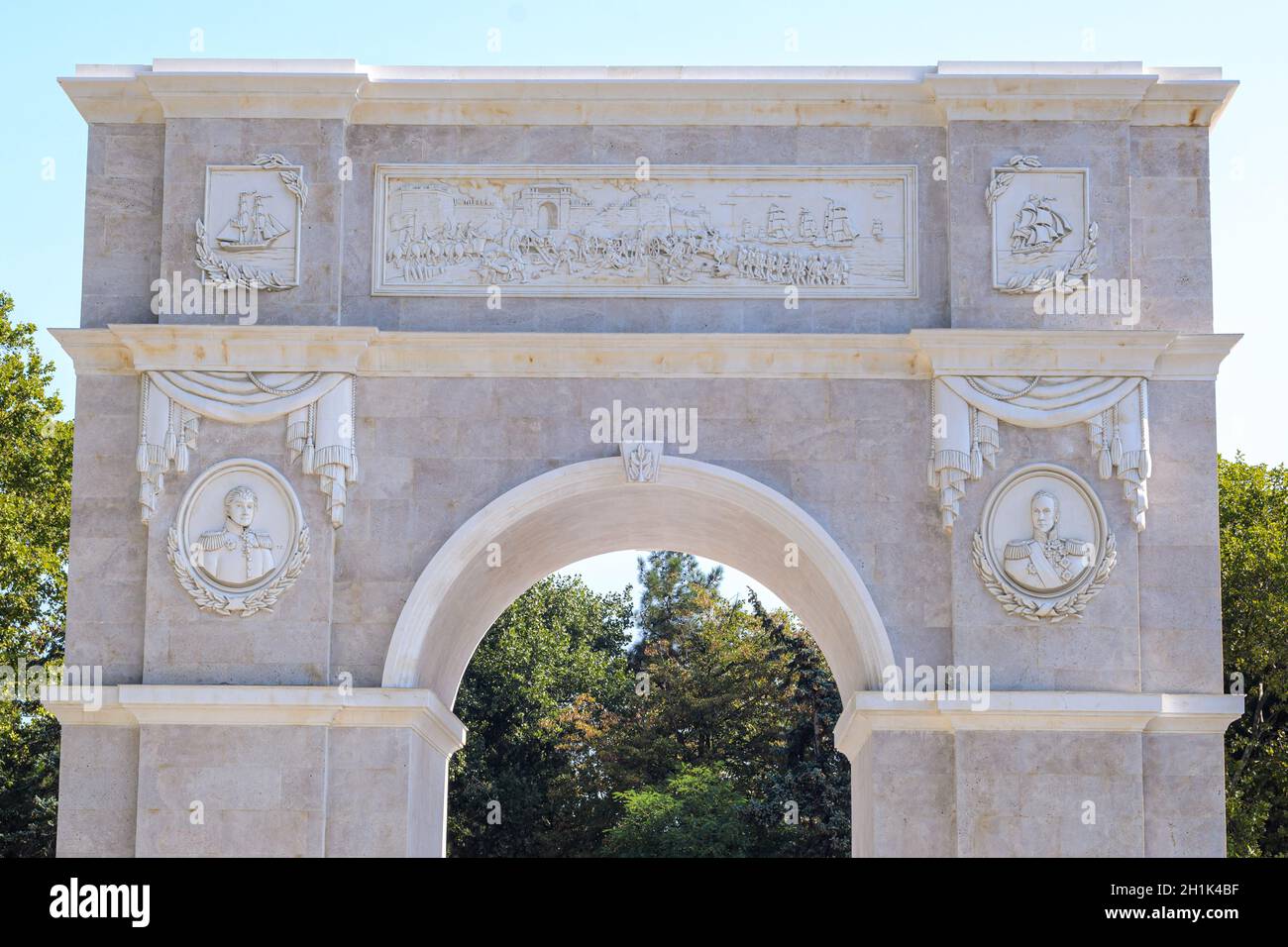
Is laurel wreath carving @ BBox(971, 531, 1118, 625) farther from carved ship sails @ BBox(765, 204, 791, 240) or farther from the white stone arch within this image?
carved ship sails @ BBox(765, 204, 791, 240)

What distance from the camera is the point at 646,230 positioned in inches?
784

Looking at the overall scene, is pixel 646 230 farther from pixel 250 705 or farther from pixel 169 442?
pixel 250 705

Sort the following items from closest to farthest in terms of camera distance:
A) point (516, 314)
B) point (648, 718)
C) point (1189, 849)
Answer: point (1189, 849), point (516, 314), point (648, 718)

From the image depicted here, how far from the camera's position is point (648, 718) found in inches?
1854

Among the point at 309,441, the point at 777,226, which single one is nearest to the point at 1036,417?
the point at 777,226

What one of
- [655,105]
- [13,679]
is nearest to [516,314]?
[655,105]

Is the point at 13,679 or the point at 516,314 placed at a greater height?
the point at 516,314

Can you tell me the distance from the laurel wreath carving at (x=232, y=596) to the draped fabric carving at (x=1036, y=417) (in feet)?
22.0

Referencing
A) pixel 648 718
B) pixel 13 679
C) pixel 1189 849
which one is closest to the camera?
pixel 1189 849

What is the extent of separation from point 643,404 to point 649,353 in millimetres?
564

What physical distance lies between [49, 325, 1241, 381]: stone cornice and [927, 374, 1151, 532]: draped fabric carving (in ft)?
0.50
